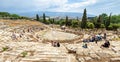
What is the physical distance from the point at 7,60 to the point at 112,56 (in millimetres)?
10039

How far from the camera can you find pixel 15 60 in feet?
57.2

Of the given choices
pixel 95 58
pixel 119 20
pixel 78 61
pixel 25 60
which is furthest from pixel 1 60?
pixel 119 20

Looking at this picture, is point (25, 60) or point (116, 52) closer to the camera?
point (25, 60)

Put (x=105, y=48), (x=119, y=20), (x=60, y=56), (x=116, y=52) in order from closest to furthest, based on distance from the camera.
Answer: (x=60, y=56)
(x=116, y=52)
(x=105, y=48)
(x=119, y=20)

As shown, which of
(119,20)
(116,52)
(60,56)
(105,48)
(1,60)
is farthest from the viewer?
(119,20)

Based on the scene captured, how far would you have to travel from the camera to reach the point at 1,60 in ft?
56.7

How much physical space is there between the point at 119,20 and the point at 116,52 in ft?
481

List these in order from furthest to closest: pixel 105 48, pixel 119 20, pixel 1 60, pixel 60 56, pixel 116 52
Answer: pixel 119 20 → pixel 105 48 → pixel 116 52 → pixel 60 56 → pixel 1 60

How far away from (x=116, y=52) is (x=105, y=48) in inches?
103

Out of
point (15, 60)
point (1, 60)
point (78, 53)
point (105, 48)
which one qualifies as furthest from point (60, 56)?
point (105, 48)

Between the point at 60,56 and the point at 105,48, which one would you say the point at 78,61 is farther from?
the point at 105,48

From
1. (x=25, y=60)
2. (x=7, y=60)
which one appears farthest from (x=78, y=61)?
(x=7, y=60)

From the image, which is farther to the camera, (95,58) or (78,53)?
(78,53)

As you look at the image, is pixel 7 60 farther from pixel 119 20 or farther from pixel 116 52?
pixel 119 20
